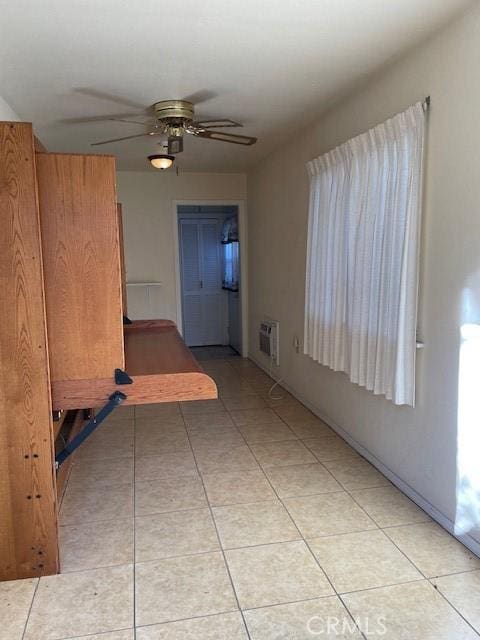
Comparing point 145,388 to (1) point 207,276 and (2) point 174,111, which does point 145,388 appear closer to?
(2) point 174,111

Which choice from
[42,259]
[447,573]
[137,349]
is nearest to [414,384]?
[447,573]

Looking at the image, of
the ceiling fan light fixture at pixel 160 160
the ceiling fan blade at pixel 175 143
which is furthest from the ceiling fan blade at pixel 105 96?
the ceiling fan light fixture at pixel 160 160

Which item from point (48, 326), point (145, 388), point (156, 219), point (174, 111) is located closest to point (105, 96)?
point (174, 111)

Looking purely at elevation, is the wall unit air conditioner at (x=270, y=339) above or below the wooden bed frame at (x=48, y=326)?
below

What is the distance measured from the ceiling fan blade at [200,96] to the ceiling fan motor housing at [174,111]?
4 centimetres

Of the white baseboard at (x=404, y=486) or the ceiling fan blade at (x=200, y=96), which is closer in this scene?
the white baseboard at (x=404, y=486)

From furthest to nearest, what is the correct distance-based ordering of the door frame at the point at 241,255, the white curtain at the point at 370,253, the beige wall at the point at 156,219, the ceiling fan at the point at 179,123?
the door frame at the point at 241,255 < the beige wall at the point at 156,219 < the ceiling fan at the point at 179,123 < the white curtain at the point at 370,253

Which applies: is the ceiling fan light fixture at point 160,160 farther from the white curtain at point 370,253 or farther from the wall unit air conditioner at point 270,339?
the wall unit air conditioner at point 270,339

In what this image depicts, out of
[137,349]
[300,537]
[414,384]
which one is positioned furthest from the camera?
[137,349]

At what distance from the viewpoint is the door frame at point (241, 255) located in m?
5.89

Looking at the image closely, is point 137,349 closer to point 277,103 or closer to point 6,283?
point 6,283

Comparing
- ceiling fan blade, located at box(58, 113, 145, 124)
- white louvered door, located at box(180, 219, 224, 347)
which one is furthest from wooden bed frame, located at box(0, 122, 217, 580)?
white louvered door, located at box(180, 219, 224, 347)

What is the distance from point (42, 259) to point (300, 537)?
1.73 meters

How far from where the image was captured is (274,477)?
294 cm
